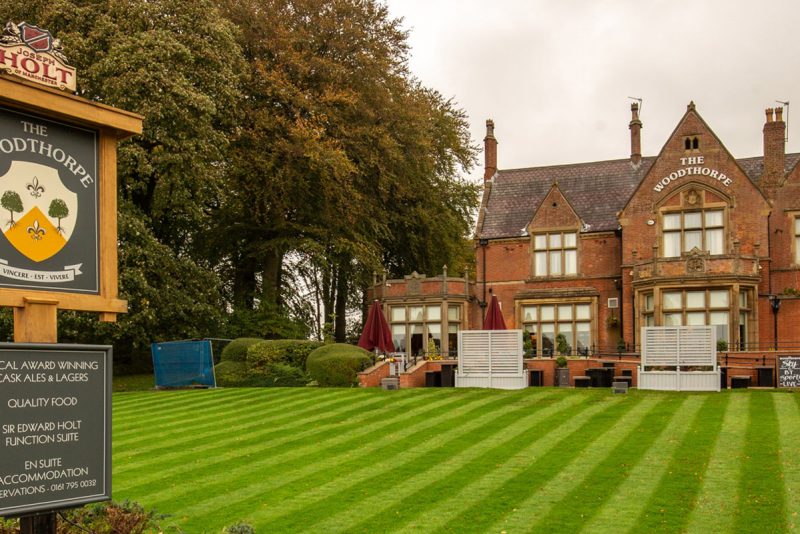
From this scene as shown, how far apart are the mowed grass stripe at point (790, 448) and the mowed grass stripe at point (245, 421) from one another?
1035cm

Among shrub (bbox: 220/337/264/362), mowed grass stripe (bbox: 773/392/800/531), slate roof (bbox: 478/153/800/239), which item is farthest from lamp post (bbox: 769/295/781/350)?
shrub (bbox: 220/337/264/362)

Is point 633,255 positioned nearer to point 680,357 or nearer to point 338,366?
point 680,357

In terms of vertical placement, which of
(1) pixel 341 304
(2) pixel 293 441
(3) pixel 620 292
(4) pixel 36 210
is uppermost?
(4) pixel 36 210

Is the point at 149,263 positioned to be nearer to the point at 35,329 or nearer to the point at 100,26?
the point at 100,26

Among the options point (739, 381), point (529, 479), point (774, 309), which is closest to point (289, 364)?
point (739, 381)

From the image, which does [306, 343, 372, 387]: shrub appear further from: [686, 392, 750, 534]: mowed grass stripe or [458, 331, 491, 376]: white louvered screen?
[686, 392, 750, 534]: mowed grass stripe

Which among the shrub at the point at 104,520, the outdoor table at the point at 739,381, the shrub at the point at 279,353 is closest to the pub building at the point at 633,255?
the outdoor table at the point at 739,381

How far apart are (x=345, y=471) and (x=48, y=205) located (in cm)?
847

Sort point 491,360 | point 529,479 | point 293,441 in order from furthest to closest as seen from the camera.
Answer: point 491,360 → point 293,441 → point 529,479

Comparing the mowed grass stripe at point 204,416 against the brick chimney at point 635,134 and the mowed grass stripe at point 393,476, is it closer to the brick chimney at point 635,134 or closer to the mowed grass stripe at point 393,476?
→ the mowed grass stripe at point 393,476

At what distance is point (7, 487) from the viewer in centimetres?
820

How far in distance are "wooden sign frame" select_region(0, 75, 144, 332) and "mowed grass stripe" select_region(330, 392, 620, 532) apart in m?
4.80

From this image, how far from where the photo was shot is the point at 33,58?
29.0 feet

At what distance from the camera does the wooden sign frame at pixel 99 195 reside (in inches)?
338
